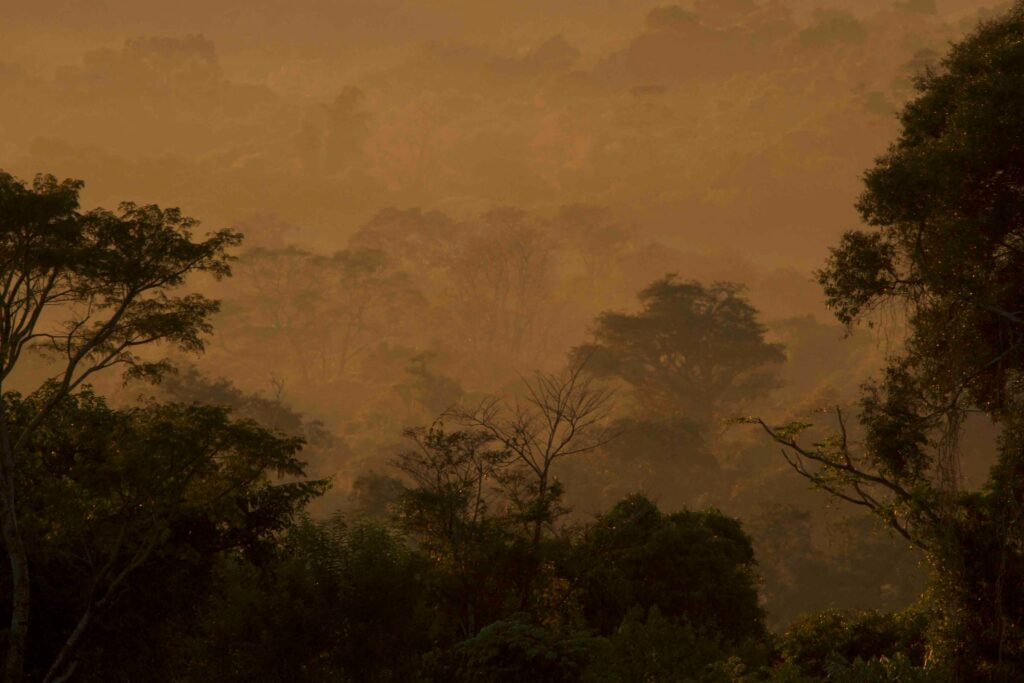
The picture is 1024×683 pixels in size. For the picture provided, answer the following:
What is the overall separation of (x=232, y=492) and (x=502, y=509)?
6082mm

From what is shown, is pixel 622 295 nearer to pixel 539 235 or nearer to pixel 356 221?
pixel 539 235

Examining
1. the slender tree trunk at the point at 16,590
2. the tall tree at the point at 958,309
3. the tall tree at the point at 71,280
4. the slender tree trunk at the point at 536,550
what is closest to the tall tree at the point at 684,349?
the slender tree trunk at the point at 536,550

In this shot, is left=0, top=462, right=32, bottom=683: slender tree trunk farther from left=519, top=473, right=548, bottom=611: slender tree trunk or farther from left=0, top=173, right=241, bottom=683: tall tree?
left=519, top=473, right=548, bottom=611: slender tree trunk

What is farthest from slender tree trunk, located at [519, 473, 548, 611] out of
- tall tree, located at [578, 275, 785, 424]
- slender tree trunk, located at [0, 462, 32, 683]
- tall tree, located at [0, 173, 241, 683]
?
tall tree, located at [578, 275, 785, 424]

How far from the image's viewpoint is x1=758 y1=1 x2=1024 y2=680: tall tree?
15.2 meters

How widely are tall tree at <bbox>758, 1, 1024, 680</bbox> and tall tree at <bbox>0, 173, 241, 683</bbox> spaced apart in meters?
11.7

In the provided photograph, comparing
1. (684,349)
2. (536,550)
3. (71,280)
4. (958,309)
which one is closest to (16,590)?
(71,280)

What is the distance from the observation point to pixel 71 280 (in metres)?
17.5

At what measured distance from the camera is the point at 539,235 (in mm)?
101875

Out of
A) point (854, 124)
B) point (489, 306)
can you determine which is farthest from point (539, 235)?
point (854, 124)

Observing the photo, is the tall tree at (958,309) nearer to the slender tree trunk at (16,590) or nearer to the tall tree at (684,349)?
the slender tree trunk at (16,590)

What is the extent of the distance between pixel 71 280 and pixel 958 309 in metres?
15.4

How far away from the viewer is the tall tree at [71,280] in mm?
15469

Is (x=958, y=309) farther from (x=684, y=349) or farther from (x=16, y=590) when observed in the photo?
(x=684, y=349)
